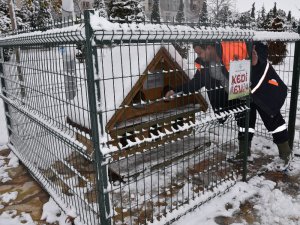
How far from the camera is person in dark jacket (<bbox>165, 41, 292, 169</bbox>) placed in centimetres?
346

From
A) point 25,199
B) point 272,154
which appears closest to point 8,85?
point 25,199

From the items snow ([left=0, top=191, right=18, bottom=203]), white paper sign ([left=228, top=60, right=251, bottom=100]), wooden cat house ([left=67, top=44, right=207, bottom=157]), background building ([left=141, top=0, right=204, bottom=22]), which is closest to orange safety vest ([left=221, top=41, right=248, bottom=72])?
white paper sign ([left=228, top=60, right=251, bottom=100])

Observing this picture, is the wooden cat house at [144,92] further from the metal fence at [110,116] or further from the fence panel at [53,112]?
the fence panel at [53,112]

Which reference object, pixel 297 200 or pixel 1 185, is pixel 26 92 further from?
pixel 297 200

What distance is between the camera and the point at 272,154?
16.5 feet

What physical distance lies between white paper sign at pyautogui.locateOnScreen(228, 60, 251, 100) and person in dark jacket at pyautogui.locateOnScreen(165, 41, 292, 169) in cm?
11

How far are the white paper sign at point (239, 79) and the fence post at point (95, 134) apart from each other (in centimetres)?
181

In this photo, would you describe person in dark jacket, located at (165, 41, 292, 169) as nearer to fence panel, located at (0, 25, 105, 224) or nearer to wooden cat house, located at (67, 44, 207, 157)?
wooden cat house, located at (67, 44, 207, 157)

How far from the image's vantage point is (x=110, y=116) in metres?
3.73

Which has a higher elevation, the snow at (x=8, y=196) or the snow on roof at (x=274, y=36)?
the snow on roof at (x=274, y=36)

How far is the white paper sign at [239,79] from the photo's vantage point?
11.4ft

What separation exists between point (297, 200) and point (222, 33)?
2250 mm

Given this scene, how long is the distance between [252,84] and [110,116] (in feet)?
6.64

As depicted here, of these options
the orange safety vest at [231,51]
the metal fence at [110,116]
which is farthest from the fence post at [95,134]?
the orange safety vest at [231,51]
